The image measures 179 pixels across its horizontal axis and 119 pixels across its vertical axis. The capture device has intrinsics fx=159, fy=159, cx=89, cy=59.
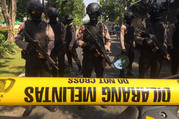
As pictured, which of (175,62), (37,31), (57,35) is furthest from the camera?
(57,35)

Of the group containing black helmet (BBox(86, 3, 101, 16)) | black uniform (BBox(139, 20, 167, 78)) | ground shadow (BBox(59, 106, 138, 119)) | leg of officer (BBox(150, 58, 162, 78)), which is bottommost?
ground shadow (BBox(59, 106, 138, 119))

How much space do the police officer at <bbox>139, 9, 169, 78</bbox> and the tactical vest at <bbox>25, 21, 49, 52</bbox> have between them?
6.94 feet

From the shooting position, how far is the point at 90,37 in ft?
10.7

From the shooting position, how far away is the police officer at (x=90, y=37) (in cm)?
321

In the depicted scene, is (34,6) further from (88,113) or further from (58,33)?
(88,113)

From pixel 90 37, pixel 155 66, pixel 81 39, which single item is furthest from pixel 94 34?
pixel 155 66

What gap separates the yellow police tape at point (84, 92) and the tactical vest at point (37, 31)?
1.44 meters

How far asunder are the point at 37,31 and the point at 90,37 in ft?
3.40

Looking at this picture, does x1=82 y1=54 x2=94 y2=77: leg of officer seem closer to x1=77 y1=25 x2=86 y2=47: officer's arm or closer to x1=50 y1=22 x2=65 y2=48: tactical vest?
x1=77 y1=25 x2=86 y2=47: officer's arm

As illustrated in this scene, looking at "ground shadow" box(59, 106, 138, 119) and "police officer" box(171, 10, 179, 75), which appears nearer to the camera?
"ground shadow" box(59, 106, 138, 119)

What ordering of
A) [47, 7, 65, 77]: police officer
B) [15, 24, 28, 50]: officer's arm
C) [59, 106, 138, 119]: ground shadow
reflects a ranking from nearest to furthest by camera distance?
[15, 24, 28, 50]: officer's arm, [59, 106, 138, 119]: ground shadow, [47, 7, 65, 77]: police officer

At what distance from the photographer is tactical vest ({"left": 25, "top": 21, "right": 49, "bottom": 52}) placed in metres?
2.92

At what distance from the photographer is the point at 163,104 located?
1.71 metres

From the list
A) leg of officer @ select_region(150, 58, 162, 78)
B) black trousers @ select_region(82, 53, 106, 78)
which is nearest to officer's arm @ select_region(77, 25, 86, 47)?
black trousers @ select_region(82, 53, 106, 78)
